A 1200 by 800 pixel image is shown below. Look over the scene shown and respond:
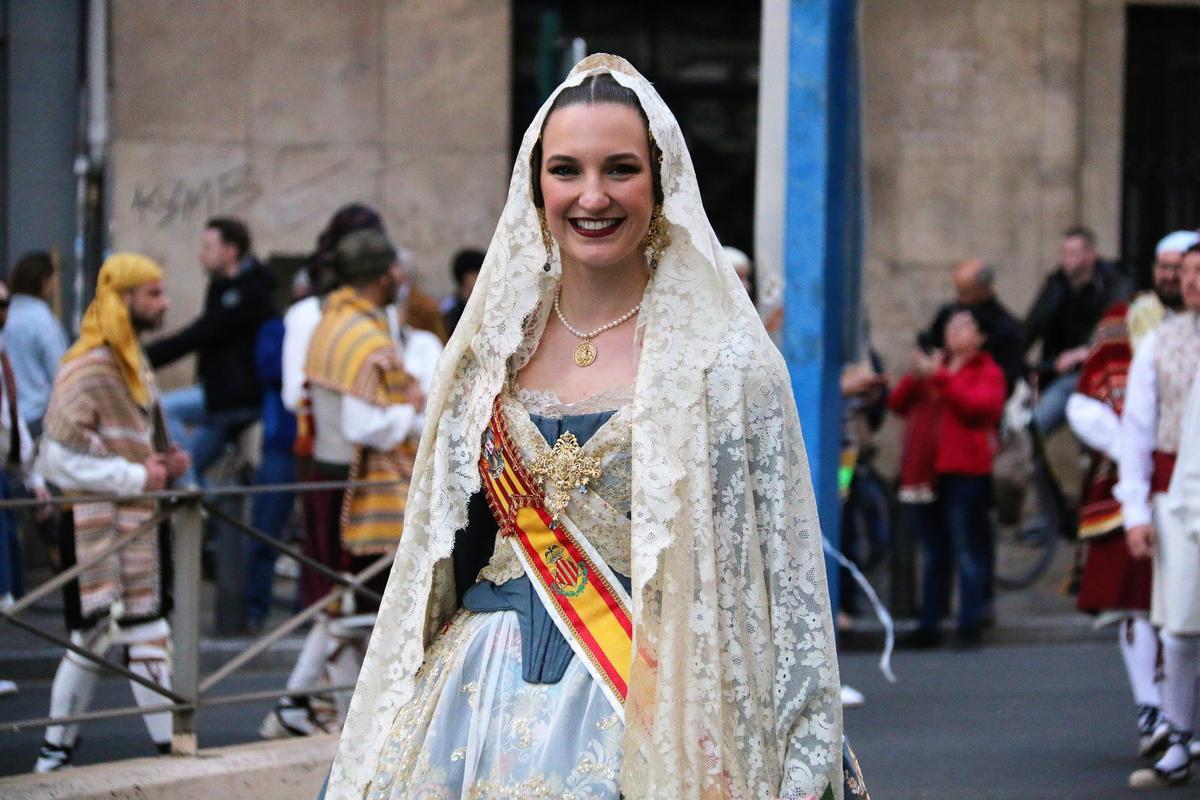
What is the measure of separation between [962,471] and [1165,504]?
3.86 m

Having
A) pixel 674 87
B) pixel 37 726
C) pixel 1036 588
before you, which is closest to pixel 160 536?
pixel 37 726

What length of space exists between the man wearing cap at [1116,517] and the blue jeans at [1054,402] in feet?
15.5

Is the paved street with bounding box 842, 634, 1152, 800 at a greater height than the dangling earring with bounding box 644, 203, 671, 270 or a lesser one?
lesser

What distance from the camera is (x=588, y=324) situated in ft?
12.9

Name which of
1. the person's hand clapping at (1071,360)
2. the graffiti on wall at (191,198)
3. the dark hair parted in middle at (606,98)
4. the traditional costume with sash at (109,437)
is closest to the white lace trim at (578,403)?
the dark hair parted in middle at (606,98)

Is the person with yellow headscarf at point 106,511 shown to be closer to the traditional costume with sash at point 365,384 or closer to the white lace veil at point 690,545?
the traditional costume with sash at point 365,384

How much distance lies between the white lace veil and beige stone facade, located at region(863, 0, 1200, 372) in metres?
12.3

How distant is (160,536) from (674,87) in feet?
31.3

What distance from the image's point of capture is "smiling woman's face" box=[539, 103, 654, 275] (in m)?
3.77

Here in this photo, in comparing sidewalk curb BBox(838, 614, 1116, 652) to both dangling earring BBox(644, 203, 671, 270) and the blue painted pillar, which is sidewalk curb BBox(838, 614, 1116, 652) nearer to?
the blue painted pillar

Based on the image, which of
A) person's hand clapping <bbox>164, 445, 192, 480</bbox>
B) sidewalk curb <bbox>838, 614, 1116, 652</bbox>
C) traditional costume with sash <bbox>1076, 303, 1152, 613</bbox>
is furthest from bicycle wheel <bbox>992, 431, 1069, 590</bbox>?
person's hand clapping <bbox>164, 445, 192, 480</bbox>

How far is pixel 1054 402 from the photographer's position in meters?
14.1

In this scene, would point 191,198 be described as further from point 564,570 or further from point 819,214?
point 564,570

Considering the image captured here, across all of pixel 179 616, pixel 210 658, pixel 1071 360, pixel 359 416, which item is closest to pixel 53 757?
pixel 179 616
